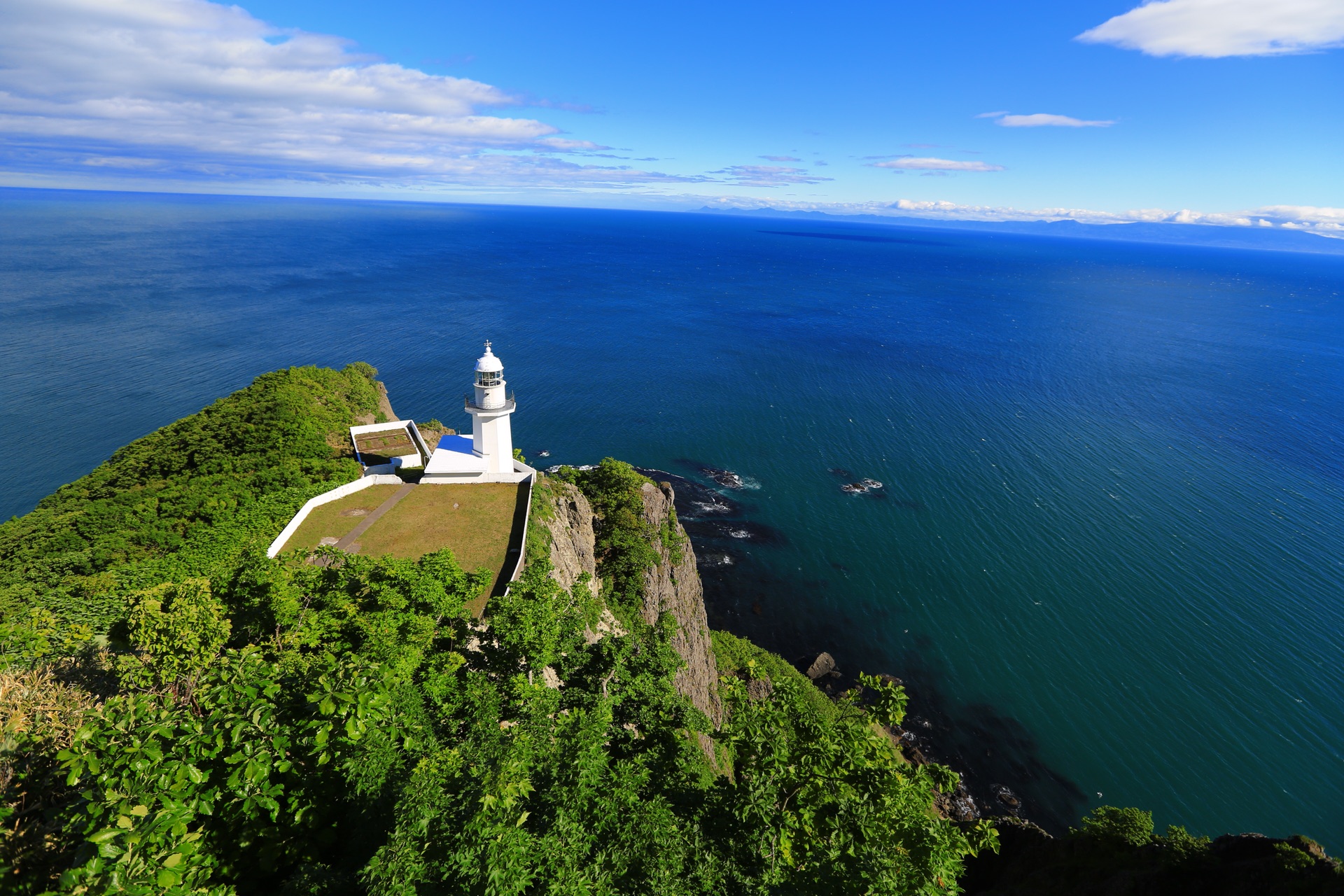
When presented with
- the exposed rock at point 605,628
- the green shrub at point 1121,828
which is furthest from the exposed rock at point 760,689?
the green shrub at point 1121,828

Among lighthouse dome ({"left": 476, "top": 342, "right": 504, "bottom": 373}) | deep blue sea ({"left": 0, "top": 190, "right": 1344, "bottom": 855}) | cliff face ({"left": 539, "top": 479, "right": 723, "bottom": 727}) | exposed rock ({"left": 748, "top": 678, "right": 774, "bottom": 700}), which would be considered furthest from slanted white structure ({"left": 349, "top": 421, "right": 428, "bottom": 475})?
exposed rock ({"left": 748, "top": 678, "right": 774, "bottom": 700})

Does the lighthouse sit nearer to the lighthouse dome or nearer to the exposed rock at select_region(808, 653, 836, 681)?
the lighthouse dome

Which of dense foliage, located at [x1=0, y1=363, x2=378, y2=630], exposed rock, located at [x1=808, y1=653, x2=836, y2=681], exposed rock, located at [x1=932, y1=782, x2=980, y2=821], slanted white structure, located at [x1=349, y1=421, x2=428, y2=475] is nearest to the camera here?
dense foliage, located at [x1=0, y1=363, x2=378, y2=630]

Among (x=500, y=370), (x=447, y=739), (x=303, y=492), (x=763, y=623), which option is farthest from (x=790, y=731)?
(x=763, y=623)

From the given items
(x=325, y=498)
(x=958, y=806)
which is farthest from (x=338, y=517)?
(x=958, y=806)

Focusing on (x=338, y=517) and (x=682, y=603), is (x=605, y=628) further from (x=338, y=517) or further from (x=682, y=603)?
(x=338, y=517)

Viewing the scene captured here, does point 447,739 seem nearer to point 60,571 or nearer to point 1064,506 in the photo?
point 60,571

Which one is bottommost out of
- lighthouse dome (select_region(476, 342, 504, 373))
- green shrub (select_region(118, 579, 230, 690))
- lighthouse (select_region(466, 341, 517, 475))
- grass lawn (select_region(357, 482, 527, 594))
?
grass lawn (select_region(357, 482, 527, 594))
